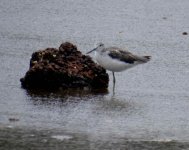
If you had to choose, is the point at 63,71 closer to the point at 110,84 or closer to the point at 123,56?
the point at 110,84

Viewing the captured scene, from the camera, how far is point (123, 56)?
35.0 ft

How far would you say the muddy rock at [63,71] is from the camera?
988cm

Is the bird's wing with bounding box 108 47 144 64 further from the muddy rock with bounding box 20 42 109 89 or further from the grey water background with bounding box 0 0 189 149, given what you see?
the muddy rock with bounding box 20 42 109 89

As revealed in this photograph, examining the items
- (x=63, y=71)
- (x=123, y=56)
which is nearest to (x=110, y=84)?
(x=123, y=56)

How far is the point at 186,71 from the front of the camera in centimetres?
1087

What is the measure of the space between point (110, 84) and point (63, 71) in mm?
770

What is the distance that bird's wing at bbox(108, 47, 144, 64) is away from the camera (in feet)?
34.7

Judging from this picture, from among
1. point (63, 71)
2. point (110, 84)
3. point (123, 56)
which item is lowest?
point (110, 84)

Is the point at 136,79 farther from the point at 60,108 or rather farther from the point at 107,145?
the point at 107,145

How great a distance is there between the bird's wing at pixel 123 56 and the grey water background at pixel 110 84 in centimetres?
28

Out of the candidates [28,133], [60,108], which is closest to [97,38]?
[60,108]

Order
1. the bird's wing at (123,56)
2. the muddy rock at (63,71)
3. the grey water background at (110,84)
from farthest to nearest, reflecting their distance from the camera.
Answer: the bird's wing at (123,56) → the muddy rock at (63,71) → the grey water background at (110,84)

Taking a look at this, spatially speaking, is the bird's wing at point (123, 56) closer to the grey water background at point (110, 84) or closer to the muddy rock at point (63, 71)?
the grey water background at point (110, 84)

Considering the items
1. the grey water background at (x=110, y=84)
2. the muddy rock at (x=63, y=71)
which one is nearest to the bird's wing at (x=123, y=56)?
the grey water background at (x=110, y=84)
